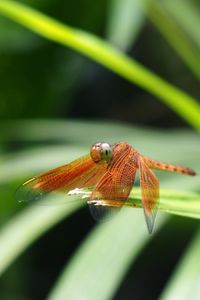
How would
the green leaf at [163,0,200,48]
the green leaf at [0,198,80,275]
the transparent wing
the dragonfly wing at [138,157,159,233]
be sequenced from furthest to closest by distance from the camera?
the green leaf at [163,0,200,48] < the green leaf at [0,198,80,275] < the transparent wing < the dragonfly wing at [138,157,159,233]

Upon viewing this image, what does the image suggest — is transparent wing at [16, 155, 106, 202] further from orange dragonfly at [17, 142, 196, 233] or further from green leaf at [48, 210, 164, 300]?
green leaf at [48, 210, 164, 300]

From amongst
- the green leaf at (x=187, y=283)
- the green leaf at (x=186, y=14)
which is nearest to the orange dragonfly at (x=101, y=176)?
the green leaf at (x=187, y=283)

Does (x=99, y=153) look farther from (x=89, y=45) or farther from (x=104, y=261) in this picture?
(x=89, y=45)

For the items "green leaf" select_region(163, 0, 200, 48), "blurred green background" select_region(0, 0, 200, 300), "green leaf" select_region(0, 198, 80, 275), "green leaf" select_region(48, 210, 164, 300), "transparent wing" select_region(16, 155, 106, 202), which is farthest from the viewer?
"green leaf" select_region(163, 0, 200, 48)

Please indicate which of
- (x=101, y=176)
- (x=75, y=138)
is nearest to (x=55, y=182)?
(x=101, y=176)

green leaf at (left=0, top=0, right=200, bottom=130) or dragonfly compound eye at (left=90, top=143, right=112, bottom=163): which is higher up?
green leaf at (left=0, top=0, right=200, bottom=130)

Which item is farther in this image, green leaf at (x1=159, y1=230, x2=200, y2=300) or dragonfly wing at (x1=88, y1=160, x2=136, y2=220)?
green leaf at (x1=159, y1=230, x2=200, y2=300)

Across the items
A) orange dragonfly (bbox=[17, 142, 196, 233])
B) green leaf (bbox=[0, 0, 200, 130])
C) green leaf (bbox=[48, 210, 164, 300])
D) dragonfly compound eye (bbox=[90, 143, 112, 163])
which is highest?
green leaf (bbox=[0, 0, 200, 130])

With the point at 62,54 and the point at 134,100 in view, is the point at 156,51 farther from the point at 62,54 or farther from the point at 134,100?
the point at 62,54

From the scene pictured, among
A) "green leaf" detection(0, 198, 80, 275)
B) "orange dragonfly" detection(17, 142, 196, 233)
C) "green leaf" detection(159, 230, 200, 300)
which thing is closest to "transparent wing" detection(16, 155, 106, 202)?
"orange dragonfly" detection(17, 142, 196, 233)
